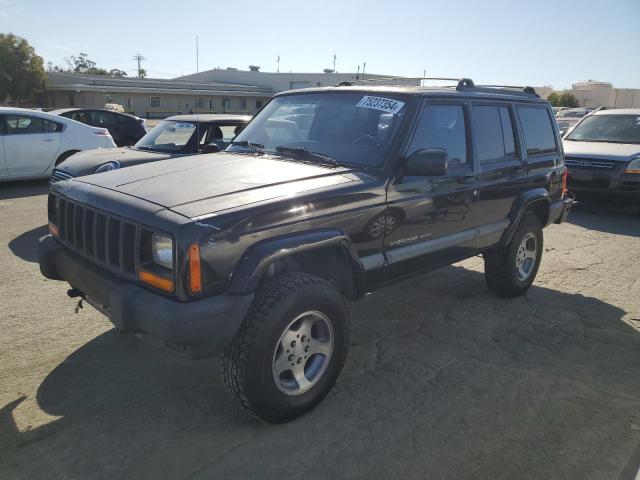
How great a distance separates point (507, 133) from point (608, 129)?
24.2 feet

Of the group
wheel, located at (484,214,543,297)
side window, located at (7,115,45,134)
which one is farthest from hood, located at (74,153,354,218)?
side window, located at (7,115,45,134)

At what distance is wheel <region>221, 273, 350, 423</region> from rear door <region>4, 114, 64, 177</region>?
872 centimetres

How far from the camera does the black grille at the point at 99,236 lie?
294 centimetres

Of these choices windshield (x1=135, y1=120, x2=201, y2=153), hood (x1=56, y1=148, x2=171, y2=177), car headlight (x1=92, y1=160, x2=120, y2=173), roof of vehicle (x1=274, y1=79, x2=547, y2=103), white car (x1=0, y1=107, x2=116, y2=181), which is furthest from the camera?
white car (x1=0, y1=107, x2=116, y2=181)

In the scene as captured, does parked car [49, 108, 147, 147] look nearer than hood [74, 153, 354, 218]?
No

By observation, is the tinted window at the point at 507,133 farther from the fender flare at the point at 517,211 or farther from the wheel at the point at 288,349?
the wheel at the point at 288,349

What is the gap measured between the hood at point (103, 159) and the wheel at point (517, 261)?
178 inches

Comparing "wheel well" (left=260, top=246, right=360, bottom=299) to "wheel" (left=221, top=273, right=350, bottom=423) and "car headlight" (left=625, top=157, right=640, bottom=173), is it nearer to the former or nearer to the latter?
"wheel" (left=221, top=273, right=350, bottom=423)

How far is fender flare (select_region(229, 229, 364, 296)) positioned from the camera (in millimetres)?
2777

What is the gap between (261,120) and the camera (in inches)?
182

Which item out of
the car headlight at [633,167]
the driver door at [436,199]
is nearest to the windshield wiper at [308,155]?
the driver door at [436,199]

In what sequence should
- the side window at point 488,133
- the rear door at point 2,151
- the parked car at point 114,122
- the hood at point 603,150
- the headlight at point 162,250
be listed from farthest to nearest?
1. the parked car at point 114,122
2. the rear door at point 2,151
3. the hood at point 603,150
4. the side window at point 488,133
5. the headlight at point 162,250

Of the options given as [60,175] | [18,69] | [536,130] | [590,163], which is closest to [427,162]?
[536,130]

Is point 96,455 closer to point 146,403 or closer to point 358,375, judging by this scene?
point 146,403
